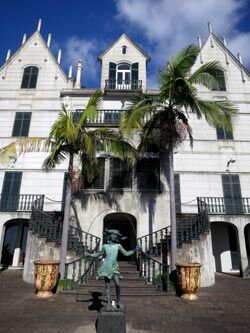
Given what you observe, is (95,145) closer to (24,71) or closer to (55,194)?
(55,194)

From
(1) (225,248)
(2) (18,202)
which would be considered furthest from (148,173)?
(2) (18,202)

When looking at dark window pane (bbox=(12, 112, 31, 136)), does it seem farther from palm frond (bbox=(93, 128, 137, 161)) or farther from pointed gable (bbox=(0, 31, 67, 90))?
palm frond (bbox=(93, 128, 137, 161))

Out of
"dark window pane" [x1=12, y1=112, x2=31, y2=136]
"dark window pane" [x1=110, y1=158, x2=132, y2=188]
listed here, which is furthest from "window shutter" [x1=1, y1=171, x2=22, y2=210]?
"dark window pane" [x1=110, y1=158, x2=132, y2=188]

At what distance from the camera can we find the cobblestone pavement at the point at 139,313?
5.39 metres

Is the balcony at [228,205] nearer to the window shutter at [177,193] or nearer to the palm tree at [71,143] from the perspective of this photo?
the window shutter at [177,193]

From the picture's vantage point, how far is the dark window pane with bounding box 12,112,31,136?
1720cm

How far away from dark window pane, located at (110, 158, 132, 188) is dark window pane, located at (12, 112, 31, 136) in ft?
24.2

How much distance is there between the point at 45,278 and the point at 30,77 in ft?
52.0

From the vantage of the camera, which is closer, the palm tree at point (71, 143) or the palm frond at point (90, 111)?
the palm tree at point (71, 143)

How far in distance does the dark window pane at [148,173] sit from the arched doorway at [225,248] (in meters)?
5.48

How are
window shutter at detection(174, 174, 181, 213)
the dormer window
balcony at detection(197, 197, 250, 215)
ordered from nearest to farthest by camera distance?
balcony at detection(197, 197, 250, 215) < window shutter at detection(174, 174, 181, 213) < the dormer window

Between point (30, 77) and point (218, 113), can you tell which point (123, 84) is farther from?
point (218, 113)

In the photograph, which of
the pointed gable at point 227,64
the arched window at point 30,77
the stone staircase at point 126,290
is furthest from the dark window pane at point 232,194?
the arched window at point 30,77

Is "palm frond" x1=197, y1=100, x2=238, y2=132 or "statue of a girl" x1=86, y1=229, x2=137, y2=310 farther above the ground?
"palm frond" x1=197, y1=100, x2=238, y2=132
